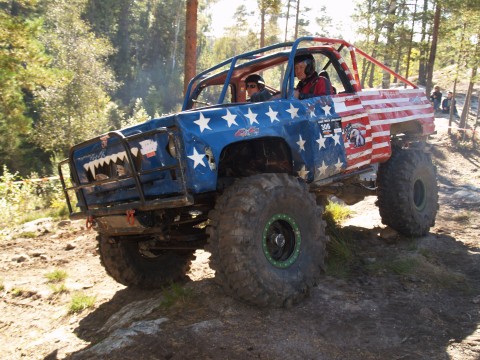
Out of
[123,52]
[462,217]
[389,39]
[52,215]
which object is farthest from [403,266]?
[123,52]

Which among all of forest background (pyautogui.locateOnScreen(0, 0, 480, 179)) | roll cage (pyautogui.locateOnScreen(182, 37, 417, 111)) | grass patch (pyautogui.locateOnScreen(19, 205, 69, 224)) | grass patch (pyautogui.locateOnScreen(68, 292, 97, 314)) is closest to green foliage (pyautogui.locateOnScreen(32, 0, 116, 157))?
forest background (pyautogui.locateOnScreen(0, 0, 480, 179))

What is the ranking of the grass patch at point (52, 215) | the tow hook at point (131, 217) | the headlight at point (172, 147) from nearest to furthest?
the headlight at point (172, 147) → the tow hook at point (131, 217) → the grass patch at point (52, 215)

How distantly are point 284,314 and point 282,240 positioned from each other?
2.01 feet

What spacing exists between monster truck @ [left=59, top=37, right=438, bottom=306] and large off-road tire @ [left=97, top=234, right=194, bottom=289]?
1 cm

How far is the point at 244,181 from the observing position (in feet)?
11.5

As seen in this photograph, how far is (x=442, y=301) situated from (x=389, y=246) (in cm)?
156

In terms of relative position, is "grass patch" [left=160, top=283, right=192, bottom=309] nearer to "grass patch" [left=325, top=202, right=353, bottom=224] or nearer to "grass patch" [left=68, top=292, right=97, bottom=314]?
"grass patch" [left=68, top=292, right=97, bottom=314]

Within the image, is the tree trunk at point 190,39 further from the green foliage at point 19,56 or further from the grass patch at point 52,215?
the green foliage at point 19,56

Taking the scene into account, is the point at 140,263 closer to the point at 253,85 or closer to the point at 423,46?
the point at 253,85

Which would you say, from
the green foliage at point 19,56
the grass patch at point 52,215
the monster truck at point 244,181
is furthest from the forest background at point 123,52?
Result: the monster truck at point 244,181

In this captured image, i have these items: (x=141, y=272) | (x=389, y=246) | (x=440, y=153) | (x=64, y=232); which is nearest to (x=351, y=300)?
(x=389, y=246)

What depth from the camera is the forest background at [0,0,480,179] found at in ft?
39.4

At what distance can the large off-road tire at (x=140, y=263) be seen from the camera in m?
4.28

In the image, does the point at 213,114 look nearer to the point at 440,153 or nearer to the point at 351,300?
the point at 351,300
